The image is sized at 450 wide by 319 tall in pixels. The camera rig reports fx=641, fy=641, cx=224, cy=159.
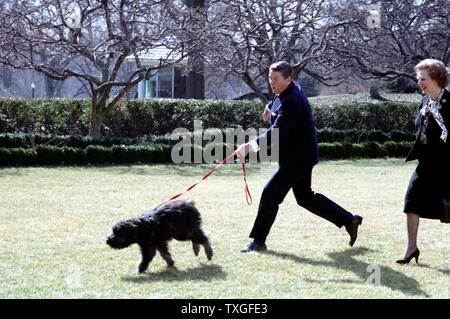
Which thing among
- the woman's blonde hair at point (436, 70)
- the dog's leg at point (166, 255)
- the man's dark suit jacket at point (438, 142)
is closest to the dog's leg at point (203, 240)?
the dog's leg at point (166, 255)

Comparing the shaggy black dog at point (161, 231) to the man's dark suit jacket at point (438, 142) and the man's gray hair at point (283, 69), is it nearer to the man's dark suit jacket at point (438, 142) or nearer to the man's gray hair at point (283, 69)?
the man's gray hair at point (283, 69)

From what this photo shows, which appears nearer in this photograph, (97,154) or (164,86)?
(97,154)

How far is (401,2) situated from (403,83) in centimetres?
1199

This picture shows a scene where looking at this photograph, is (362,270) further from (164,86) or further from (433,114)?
(164,86)

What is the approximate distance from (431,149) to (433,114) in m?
0.32

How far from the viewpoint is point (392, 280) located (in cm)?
534

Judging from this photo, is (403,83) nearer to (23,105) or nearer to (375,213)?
(23,105)

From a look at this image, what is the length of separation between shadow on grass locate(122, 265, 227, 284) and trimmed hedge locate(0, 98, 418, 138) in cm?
1417

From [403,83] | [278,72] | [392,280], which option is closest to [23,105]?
[278,72]

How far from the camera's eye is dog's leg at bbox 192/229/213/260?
608 centimetres

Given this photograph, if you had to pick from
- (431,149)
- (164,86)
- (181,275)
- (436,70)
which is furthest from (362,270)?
(164,86)

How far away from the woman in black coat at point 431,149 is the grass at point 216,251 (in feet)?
1.83

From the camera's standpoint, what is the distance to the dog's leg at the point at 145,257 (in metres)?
5.52

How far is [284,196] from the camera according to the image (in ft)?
21.3
